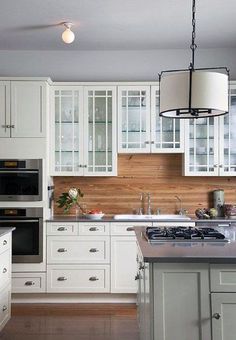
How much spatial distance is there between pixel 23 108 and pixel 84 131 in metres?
0.70

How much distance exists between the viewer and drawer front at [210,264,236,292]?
2023mm

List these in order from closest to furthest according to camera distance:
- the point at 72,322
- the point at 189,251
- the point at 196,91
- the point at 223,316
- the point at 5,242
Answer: the point at 223,316 < the point at 189,251 < the point at 196,91 < the point at 5,242 < the point at 72,322

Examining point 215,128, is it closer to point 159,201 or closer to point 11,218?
point 159,201

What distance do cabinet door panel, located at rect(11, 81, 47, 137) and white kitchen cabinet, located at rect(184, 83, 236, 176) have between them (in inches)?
62.8

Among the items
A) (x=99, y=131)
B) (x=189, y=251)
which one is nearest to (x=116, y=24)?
(x=99, y=131)

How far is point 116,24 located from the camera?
411 centimetres

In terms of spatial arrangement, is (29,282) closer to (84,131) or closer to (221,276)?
(84,131)

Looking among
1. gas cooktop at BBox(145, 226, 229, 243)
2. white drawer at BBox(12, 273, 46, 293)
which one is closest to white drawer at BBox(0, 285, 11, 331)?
white drawer at BBox(12, 273, 46, 293)

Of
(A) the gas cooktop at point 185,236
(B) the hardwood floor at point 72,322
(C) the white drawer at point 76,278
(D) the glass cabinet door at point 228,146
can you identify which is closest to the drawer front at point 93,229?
(C) the white drawer at point 76,278

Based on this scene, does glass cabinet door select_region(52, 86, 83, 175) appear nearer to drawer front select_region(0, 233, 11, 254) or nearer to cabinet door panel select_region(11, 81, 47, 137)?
cabinet door panel select_region(11, 81, 47, 137)

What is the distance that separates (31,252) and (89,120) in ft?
5.10

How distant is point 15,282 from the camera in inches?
170

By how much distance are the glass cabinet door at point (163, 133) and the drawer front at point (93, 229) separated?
101 centimetres

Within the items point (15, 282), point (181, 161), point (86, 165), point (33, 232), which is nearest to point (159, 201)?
point (181, 161)
